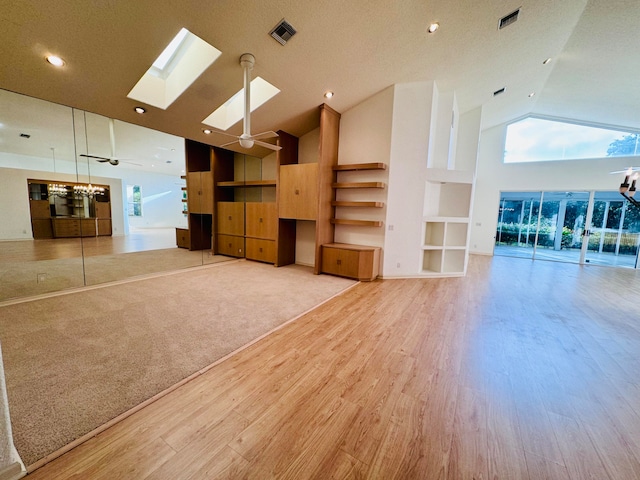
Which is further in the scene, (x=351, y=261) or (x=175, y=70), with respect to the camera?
(x=351, y=261)

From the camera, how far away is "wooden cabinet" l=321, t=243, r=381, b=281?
16.7ft

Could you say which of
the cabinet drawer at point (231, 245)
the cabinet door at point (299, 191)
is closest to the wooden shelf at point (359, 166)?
the cabinet door at point (299, 191)

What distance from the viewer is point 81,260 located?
4387mm

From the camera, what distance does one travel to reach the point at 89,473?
1301 millimetres

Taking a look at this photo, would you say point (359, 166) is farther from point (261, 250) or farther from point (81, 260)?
point (81, 260)

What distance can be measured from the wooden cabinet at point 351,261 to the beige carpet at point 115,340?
62 centimetres

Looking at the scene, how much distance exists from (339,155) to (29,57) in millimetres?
4913

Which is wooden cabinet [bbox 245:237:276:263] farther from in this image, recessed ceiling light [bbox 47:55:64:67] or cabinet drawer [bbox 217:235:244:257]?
recessed ceiling light [bbox 47:55:64:67]

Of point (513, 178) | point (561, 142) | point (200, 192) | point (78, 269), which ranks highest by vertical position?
point (561, 142)

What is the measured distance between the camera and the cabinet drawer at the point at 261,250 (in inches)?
248

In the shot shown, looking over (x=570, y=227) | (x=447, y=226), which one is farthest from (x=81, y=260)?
(x=570, y=227)

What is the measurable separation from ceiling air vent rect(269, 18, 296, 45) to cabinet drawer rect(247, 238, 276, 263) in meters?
4.06

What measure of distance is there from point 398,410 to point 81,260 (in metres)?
5.55

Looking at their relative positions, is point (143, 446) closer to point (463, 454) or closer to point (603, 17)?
point (463, 454)
